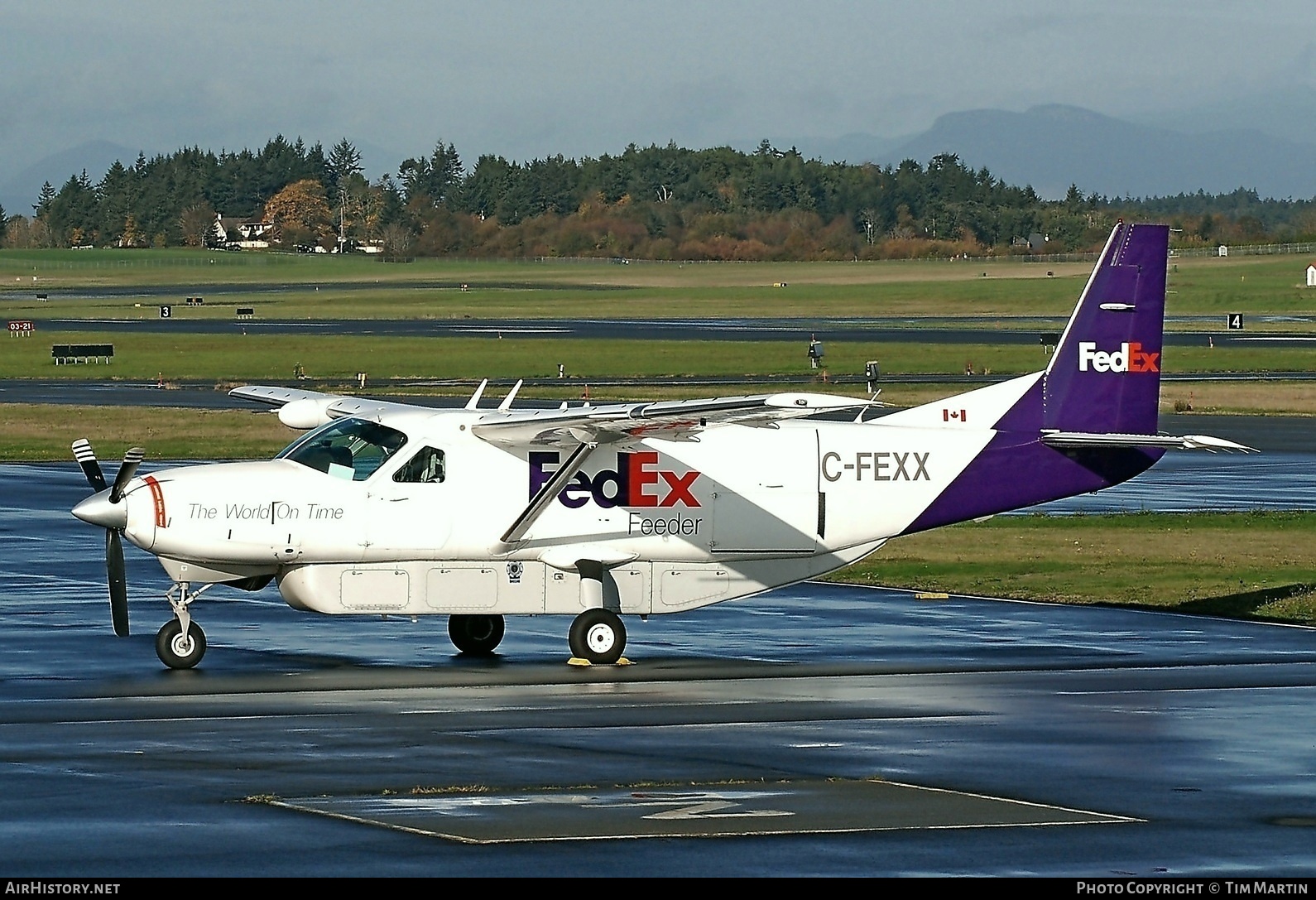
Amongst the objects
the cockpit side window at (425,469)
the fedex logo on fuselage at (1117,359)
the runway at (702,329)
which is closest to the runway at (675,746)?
the cockpit side window at (425,469)

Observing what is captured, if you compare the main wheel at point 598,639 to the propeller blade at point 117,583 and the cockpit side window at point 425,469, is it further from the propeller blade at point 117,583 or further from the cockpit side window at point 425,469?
the propeller blade at point 117,583

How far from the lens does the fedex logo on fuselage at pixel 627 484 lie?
2117 cm

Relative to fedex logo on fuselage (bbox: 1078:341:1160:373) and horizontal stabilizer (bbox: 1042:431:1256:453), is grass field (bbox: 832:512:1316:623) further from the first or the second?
fedex logo on fuselage (bbox: 1078:341:1160:373)

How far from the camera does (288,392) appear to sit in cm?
2577

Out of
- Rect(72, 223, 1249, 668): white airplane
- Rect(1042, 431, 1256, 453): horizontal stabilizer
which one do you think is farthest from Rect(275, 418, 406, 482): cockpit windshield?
Rect(1042, 431, 1256, 453): horizontal stabilizer

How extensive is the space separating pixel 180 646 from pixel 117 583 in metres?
1.06

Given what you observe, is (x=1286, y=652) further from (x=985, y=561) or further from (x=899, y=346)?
(x=899, y=346)

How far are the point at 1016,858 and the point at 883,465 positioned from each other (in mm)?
10281

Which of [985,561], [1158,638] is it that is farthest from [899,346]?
[1158,638]

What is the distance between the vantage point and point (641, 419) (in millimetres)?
19922

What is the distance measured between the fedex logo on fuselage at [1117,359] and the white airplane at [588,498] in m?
0.06

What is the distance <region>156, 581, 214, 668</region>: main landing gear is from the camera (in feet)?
66.9

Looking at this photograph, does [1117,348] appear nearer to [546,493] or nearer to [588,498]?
[588,498]

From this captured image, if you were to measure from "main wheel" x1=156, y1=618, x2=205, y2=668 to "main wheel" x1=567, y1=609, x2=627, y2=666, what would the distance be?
368 cm
